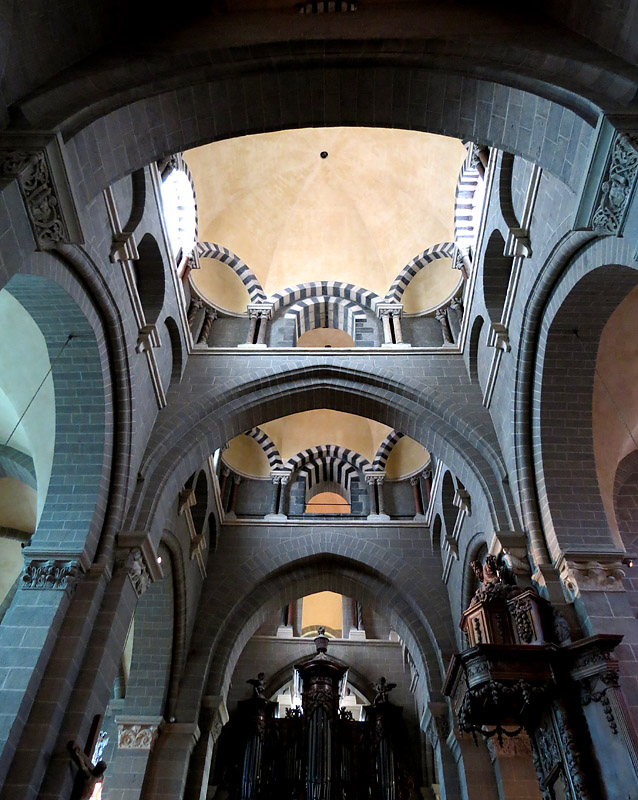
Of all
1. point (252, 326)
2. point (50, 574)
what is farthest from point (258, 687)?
point (50, 574)

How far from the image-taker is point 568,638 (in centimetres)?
616

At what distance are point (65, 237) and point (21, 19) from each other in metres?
1.69

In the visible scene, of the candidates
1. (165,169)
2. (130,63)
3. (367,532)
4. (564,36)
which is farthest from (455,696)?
(165,169)

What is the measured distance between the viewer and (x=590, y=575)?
6555 millimetres

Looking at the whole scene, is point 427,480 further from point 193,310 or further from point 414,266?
point 193,310

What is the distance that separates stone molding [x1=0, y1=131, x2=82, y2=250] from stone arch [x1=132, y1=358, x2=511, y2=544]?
399 cm

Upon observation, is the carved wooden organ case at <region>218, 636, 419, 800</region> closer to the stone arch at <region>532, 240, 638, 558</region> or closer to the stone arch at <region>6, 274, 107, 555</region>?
the stone arch at <region>6, 274, 107, 555</region>

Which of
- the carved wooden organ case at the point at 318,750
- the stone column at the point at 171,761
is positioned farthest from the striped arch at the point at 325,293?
the stone column at the point at 171,761

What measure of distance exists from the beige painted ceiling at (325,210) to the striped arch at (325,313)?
70 cm

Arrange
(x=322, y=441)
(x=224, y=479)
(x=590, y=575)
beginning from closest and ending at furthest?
(x=590, y=575) < (x=224, y=479) < (x=322, y=441)

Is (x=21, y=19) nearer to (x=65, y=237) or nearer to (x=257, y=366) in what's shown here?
(x=65, y=237)

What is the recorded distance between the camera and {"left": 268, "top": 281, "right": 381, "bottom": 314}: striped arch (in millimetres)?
12391

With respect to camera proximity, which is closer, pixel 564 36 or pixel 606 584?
pixel 564 36

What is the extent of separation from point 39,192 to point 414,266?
8.59m
